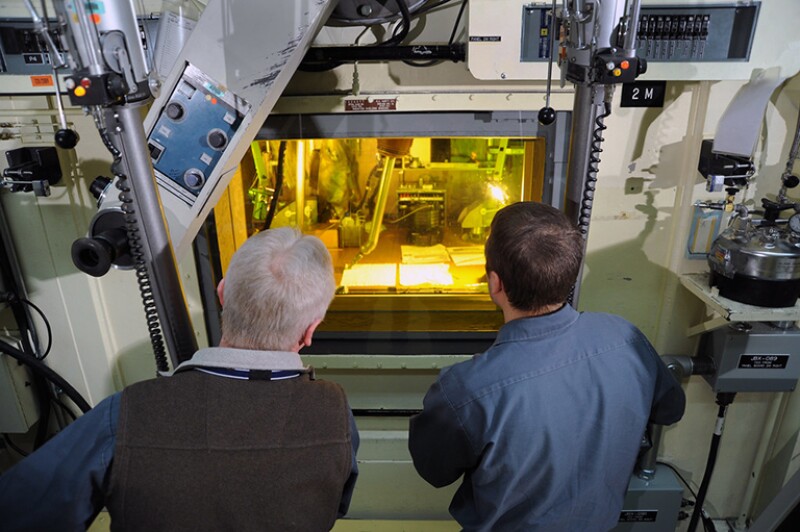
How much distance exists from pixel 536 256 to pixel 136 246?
1.03m

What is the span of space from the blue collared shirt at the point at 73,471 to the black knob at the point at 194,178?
0.60 metres

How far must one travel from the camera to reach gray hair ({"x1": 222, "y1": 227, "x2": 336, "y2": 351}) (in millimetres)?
1146

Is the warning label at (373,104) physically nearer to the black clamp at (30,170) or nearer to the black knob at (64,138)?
the black knob at (64,138)

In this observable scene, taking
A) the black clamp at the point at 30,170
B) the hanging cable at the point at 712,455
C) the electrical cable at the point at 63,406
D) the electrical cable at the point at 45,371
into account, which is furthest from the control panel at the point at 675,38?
the electrical cable at the point at 63,406

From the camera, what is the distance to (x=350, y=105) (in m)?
2.01

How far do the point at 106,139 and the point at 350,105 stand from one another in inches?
39.3

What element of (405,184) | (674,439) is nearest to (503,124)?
(405,184)

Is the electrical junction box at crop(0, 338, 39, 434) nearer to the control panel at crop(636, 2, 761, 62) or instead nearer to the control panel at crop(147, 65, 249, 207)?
the control panel at crop(147, 65, 249, 207)

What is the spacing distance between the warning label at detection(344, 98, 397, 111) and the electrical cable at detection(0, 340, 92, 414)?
1792mm

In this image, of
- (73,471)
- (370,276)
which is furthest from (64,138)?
(370,276)

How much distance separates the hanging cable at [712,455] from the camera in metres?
2.21

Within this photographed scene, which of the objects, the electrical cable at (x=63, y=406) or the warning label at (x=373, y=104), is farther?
the electrical cable at (x=63, y=406)

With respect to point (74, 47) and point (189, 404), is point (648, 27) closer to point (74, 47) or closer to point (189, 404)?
point (74, 47)

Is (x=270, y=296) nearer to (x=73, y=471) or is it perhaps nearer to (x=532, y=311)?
(x=73, y=471)
